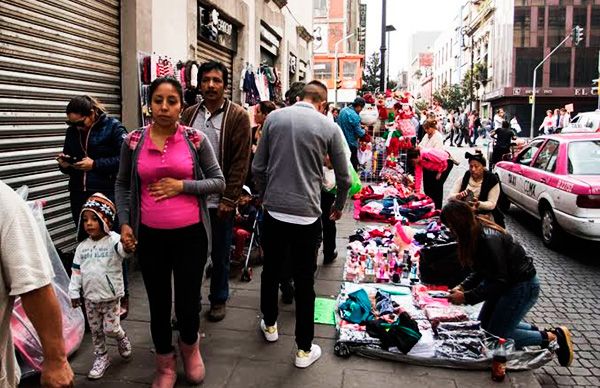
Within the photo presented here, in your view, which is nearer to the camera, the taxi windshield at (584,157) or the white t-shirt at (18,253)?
the white t-shirt at (18,253)

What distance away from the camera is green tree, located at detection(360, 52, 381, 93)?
140 ft

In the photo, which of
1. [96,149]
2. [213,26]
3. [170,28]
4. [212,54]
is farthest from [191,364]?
[212,54]

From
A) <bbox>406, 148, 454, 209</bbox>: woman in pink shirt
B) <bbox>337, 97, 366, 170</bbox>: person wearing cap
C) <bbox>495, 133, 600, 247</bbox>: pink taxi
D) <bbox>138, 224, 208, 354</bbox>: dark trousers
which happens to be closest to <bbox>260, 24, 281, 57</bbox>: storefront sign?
<bbox>337, 97, 366, 170</bbox>: person wearing cap

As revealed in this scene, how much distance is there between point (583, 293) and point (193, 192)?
482cm

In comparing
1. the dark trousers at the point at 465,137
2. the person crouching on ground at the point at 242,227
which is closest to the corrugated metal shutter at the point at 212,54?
the person crouching on ground at the point at 242,227

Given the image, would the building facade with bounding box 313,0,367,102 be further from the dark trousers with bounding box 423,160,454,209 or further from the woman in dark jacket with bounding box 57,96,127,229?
the woman in dark jacket with bounding box 57,96,127,229

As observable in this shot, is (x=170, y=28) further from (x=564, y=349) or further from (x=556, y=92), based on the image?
(x=556, y=92)

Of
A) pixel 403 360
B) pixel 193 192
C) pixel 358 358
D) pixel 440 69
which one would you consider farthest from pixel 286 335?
pixel 440 69

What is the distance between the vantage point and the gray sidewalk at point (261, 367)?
12.6 feet

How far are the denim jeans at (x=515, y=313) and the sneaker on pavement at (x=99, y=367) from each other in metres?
2.84

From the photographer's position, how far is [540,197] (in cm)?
862

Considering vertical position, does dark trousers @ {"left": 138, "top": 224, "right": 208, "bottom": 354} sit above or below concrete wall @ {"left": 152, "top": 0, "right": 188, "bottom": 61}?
below

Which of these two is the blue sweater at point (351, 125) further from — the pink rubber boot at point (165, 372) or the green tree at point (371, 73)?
the green tree at point (371, 73)

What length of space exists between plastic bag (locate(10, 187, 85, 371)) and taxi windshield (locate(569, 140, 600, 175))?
6.86 m
